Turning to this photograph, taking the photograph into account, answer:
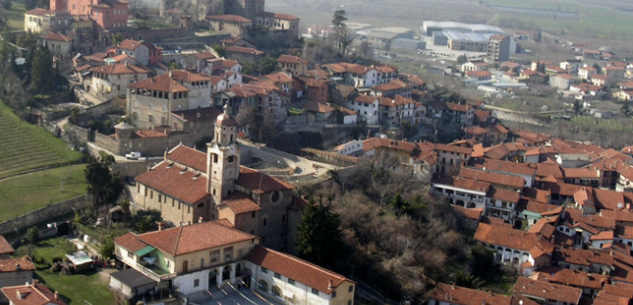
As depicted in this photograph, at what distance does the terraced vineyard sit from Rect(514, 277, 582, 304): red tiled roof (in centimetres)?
2031

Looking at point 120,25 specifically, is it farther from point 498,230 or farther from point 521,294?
point 521,294

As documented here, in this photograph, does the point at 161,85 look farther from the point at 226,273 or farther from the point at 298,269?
the point at 298,269

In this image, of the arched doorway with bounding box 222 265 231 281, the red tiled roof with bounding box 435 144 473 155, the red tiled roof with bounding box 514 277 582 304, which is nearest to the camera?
the arched doorway with bounding box 222 265 231 281

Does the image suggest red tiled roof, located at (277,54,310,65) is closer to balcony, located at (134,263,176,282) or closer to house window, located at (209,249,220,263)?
house window, located at (209,249,220,263)

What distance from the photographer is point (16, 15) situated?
58156 mm

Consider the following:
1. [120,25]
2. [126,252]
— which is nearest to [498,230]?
[126,252]

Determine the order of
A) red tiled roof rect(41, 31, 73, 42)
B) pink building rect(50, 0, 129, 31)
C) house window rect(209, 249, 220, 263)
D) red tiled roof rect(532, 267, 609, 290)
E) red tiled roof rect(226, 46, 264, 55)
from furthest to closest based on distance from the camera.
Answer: red tiled roof rect(226, 46, 264, 55), pink building rect(50, 0, 129, 31), red tiled roof rect(41, 31, 73, 42), red tiled roof rect(532, 267, 609, 290), house window rect(209, 249, 220, 263)

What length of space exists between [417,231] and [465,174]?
861 cm

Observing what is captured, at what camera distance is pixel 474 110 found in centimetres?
6250

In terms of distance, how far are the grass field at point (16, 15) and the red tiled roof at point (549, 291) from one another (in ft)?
114

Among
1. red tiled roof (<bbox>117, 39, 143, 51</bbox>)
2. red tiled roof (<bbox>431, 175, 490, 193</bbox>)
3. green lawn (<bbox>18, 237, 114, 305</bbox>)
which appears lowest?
green lawn (<bbox>18, 237, 114, 305</bbox>)

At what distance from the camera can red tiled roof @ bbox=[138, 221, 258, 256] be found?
29.7 meters

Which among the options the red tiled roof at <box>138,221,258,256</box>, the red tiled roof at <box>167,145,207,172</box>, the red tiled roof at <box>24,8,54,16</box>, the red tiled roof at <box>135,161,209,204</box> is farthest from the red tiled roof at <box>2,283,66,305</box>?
the red tiled roof at <box>24,8,54,16</box>

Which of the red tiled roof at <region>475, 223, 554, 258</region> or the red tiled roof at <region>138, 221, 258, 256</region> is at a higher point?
the red tiled roof at <region>138, 221, 258, 256</region>
